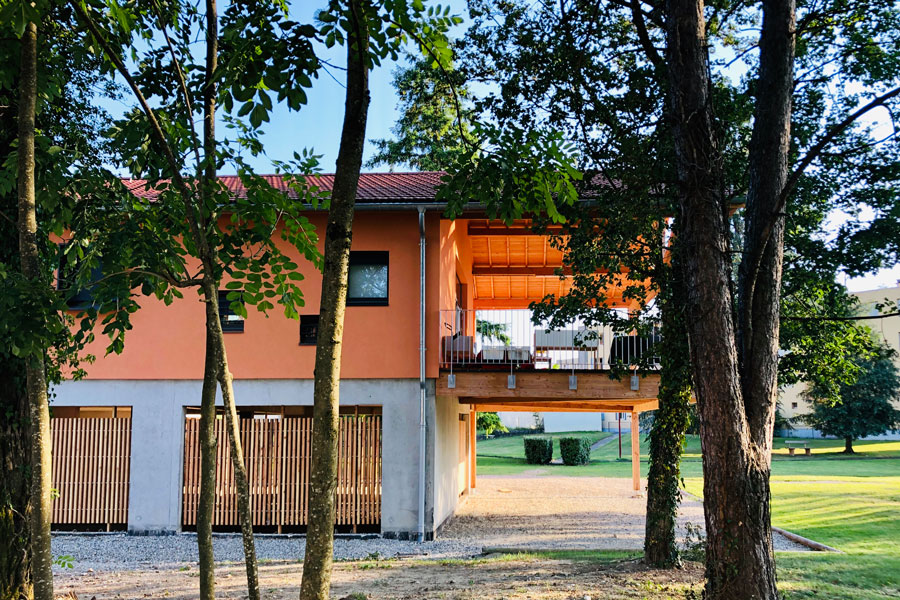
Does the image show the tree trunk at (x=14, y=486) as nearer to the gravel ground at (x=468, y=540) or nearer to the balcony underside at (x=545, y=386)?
the gravel ground at (x=468, y=540)

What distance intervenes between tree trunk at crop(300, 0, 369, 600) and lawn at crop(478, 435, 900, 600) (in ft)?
18.8

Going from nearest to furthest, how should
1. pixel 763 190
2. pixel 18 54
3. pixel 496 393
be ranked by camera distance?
pixel 18 54 < pixel 763 190 < pixel 496 393

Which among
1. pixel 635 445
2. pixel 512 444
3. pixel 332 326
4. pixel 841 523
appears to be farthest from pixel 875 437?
pixel 332 326

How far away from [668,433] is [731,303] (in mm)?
3283

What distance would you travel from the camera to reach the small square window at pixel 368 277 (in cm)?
1341

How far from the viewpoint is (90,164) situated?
5156 millimetres

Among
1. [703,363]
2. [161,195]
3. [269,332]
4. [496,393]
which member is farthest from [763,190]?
[269,332]

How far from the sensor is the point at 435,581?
8289mm

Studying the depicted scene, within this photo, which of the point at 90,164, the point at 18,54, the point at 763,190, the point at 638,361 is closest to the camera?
the point at 18,54

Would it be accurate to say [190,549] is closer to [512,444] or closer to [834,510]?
[834,510]

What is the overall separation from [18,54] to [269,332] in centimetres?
880

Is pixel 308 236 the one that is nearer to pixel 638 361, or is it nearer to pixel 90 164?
pixel 90 164

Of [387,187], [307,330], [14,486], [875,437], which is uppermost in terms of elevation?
[387,187]

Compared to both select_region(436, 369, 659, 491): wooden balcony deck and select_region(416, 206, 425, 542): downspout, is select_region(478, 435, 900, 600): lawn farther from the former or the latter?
select_region(416, 206, 425, 542): downspout
